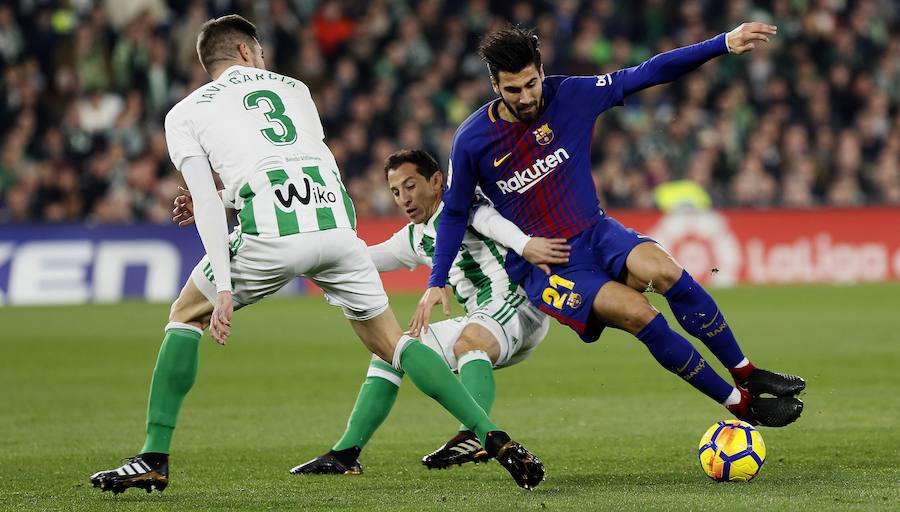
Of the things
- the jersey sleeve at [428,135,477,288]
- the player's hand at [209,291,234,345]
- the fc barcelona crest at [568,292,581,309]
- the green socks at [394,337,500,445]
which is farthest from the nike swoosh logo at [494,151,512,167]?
the player's hand at [209,291,234,345]

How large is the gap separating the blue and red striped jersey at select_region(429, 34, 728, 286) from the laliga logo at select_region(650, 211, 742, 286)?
12355mm

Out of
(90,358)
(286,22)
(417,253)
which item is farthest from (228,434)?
(286,22)

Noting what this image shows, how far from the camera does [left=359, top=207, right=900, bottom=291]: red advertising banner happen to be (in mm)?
19312

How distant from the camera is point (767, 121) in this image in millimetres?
21812

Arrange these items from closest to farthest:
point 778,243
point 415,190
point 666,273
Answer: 1. point 666,273
2. point 415,190
3. point 778,243

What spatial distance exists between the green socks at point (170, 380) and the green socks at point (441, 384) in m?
0.91

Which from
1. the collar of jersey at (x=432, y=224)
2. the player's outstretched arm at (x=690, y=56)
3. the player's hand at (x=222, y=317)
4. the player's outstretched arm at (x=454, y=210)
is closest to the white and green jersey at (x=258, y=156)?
the player's hand at (x=222, y=317)

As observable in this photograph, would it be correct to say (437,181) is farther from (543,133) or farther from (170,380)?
(170,380)

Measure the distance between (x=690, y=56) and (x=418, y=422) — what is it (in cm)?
331

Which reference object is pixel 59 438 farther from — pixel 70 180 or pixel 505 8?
pixel 505 8

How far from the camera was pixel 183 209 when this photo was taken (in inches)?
258

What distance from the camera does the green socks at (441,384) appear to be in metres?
6.04

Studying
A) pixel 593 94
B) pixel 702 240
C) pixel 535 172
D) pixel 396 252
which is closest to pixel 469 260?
pixel 396 252

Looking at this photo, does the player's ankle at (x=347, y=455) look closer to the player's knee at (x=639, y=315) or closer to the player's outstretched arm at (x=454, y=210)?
the player's outstretched arm at (x=454, y=210)
